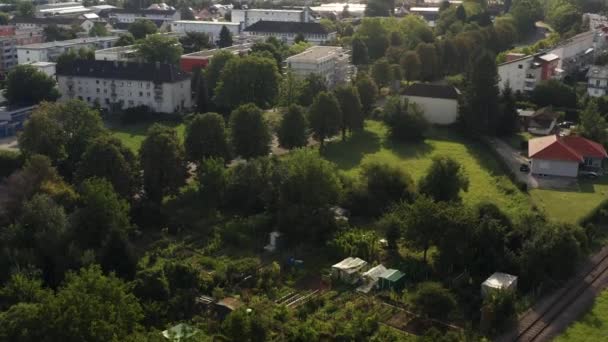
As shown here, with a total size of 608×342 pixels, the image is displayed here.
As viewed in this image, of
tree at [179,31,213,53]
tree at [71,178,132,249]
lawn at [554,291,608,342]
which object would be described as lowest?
lawn at [554,291,608,342]

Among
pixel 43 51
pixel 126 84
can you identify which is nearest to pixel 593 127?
pixel 126 84

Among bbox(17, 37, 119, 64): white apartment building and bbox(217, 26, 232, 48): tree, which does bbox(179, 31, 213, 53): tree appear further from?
bbox(17, 37, 119, 64): white apartment building

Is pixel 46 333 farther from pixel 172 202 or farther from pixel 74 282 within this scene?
pixel 172 202

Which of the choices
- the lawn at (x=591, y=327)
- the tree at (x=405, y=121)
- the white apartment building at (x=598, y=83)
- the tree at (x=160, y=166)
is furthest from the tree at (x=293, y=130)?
the white apartment building at (x=598, y=83)

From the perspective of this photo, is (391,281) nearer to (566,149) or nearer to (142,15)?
(566,149)

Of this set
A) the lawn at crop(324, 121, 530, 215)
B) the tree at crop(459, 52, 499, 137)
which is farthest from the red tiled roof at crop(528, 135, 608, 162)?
the tree at crop(459, 52, 499, 137)

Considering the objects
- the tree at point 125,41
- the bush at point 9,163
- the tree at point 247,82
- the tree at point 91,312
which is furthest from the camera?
the tree at point 125,41

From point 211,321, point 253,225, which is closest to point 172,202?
point 253,225

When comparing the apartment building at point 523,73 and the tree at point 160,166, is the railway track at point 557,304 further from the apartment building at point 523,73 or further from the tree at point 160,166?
the apartment building at point 523,73
